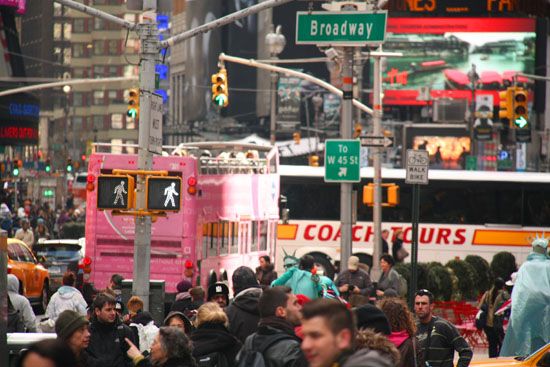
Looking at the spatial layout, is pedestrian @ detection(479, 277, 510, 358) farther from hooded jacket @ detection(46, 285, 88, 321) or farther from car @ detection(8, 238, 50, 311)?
car @ detection(8, 238, 50, 311)

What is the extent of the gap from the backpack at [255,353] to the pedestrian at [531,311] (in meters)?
8.64

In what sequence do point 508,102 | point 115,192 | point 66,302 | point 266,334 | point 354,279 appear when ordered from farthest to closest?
point 508,102, point 354,279, point 115,192, point 66,302, point 266,334

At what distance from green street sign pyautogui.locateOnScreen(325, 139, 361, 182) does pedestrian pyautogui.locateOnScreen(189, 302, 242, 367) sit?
15.1m

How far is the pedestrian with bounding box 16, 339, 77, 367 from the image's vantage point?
623 centimetres

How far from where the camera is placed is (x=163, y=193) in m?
19.2

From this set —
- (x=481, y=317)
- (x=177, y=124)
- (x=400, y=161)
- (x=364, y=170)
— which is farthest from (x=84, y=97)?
(x=481, y=317)

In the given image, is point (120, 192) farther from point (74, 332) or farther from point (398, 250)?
point (398, 250)

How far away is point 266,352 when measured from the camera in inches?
366

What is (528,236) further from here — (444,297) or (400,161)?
(400,161)

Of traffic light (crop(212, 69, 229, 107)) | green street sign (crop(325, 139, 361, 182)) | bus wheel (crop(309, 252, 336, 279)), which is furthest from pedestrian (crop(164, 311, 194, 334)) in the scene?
bus wheel (crop(309, 252, 336, 279))

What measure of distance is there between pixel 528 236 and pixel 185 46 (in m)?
76.5

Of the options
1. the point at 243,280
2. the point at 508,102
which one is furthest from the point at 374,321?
the point at 508,102

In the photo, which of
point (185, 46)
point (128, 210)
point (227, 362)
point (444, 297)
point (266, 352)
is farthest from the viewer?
point (185, 46)

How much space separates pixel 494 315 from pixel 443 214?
76.1ft
